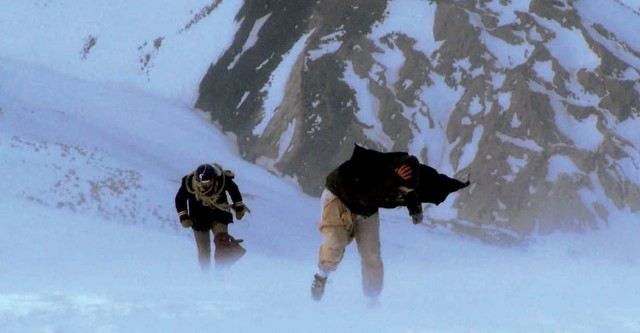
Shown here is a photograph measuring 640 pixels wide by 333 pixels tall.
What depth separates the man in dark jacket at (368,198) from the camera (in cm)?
732

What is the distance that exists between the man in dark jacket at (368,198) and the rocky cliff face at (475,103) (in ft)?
49.3

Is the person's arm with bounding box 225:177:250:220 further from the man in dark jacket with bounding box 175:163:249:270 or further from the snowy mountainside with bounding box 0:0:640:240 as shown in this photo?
the snowy mountainside with bounding box 0:0:640:240

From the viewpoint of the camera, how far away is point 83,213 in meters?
13.2

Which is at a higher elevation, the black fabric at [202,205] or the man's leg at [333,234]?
the man's leg at [333,234]

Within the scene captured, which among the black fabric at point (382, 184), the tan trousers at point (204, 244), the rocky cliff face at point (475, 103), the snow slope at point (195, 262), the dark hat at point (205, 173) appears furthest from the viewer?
the rocky cliff face at point (475, 103)

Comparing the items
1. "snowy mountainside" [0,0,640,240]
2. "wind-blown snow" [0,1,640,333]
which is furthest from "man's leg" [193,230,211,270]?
"snowy mountainside" [0,0,640,240]

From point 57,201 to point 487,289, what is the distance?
8.24 metres

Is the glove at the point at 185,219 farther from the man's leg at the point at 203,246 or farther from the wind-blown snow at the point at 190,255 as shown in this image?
the wind-blown snow at the point at 190,255

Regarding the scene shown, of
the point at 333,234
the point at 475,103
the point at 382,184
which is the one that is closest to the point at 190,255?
the point at 333,234

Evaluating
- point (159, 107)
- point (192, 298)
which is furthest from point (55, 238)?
point (159, 107)

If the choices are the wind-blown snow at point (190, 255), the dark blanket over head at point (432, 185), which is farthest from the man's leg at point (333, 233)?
the dark blanket over head at point (432, 185)

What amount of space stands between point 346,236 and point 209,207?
2.71 metres

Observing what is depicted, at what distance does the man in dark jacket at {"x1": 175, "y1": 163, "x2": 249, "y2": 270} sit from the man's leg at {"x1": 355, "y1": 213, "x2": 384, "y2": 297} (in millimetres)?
2217

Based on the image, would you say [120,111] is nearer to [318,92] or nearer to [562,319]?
[318,92]
